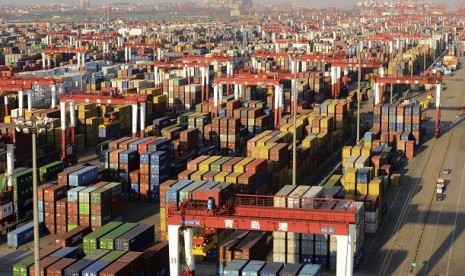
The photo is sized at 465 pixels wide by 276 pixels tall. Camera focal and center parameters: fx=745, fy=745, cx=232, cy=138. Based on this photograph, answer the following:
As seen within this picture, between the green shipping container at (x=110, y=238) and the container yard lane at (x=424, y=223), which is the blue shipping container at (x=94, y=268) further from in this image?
the container yard lane at (x=424, y=223)

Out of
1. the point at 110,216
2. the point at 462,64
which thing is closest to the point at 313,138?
the point at 110,216

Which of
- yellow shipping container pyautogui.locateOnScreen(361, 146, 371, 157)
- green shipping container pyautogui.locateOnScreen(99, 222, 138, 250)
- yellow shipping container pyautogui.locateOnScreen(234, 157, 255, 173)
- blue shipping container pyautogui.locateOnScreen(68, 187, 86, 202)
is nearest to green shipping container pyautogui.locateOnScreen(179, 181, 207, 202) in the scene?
green shipping container pyautogui.locateOnScreen(99, 222, 138, 250)

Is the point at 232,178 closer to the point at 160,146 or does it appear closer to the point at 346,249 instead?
the point at 160,146

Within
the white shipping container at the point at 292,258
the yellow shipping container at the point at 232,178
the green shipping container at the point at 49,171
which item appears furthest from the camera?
the green shipping container at the point at 49,171

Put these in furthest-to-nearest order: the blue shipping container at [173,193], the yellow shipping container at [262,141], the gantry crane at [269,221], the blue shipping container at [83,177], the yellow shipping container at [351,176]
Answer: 1. the yellow shipping container at [262,141]
2. the yellow shipping container at [351,176]
3. the blue shipping container at [83,177]
4. the blue shipping container at [173,193]
5. the gantry crane at [269,221]

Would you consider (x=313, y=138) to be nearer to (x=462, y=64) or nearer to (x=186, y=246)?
(x=186, y=246)

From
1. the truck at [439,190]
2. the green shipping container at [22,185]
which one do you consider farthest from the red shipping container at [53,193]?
the truck at [439,190]
